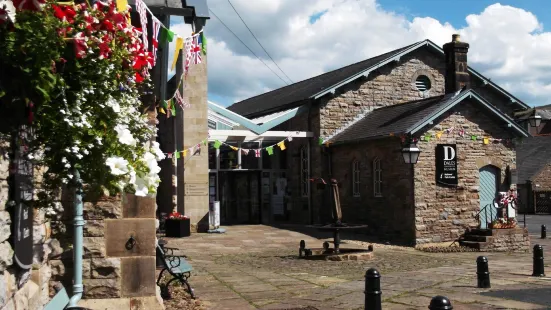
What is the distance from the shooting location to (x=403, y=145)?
59.9 feet

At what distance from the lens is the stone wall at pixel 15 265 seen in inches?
167

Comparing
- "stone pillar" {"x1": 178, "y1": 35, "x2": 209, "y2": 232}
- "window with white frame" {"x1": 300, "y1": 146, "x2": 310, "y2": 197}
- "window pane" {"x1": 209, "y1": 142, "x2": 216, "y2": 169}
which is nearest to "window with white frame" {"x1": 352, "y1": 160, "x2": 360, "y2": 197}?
"window with white frame" {"x1": 300, "y1": 146, "x2": 310, "y2": 197}

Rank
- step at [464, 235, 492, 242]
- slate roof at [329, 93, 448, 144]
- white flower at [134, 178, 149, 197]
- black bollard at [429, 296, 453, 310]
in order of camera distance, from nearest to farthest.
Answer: white flower at [134, 178, 149, 197]
black bollard at [429, 296, 453, 310]
step at [464, 235, 492, 242]
slate roof at [329, 93, 448, 144]

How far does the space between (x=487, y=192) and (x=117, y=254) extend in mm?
15877

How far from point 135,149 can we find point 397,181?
49.3 feet

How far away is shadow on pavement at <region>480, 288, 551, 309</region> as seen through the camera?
880cm

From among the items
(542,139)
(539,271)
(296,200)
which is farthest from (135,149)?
(542,139)

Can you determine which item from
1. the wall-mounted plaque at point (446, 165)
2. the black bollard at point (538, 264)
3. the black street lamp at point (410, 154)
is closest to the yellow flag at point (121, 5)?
the black bollard at point (538, 264)

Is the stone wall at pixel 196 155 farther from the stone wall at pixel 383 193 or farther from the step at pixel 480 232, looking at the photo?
the step at pixel 480 232

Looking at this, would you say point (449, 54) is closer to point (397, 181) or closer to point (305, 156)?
point (397, 181)

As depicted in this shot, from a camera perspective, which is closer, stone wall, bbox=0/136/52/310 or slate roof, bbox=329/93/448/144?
stone wall, bbox=0/136/52/310

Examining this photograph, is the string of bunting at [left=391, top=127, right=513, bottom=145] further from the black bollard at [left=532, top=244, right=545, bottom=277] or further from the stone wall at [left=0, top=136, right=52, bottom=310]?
the stone wall at [left=0, top=136, right=52, bottom=310]

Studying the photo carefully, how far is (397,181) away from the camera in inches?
739

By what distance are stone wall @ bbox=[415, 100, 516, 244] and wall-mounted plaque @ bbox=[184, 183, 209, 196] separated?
7.08m
